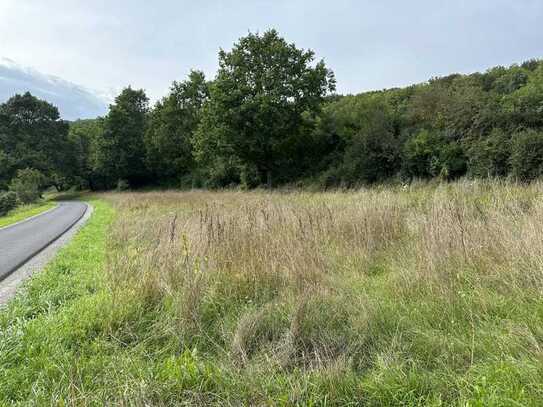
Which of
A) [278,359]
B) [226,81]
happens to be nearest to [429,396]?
[278,359]

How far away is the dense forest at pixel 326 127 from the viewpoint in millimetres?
16219

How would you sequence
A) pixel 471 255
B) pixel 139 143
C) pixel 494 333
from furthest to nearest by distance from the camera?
pixel 139 143, pixel 471 255, pixel 494 333

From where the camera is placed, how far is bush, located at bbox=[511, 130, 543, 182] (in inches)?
537

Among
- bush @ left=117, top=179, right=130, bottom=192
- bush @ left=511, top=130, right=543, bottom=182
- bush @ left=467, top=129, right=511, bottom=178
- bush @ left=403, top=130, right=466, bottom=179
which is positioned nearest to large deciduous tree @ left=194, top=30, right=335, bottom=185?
bush @ left=403, top=130, right=466, bottom=179

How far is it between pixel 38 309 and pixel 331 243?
4.03 m

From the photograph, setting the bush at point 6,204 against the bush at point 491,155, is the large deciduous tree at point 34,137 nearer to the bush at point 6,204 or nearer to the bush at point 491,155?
the bush at point 6,204

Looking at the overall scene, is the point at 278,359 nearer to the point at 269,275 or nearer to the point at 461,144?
the point at 269,275

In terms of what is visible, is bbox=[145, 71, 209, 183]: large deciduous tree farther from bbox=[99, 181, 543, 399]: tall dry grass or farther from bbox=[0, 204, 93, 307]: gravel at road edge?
bbox=[99, 181, 543, 399]: tall dry grass

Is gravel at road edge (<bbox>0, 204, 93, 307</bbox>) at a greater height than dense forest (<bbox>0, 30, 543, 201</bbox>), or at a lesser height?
lesser

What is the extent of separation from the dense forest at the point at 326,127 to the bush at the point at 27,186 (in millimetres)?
196

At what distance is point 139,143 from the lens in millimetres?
49688

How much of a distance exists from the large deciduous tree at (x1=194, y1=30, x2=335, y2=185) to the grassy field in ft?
68.4

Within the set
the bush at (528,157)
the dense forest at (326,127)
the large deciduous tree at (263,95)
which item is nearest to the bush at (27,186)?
the dense forest at (326,127)

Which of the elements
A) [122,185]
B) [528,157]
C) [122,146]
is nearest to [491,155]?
[528,157]
